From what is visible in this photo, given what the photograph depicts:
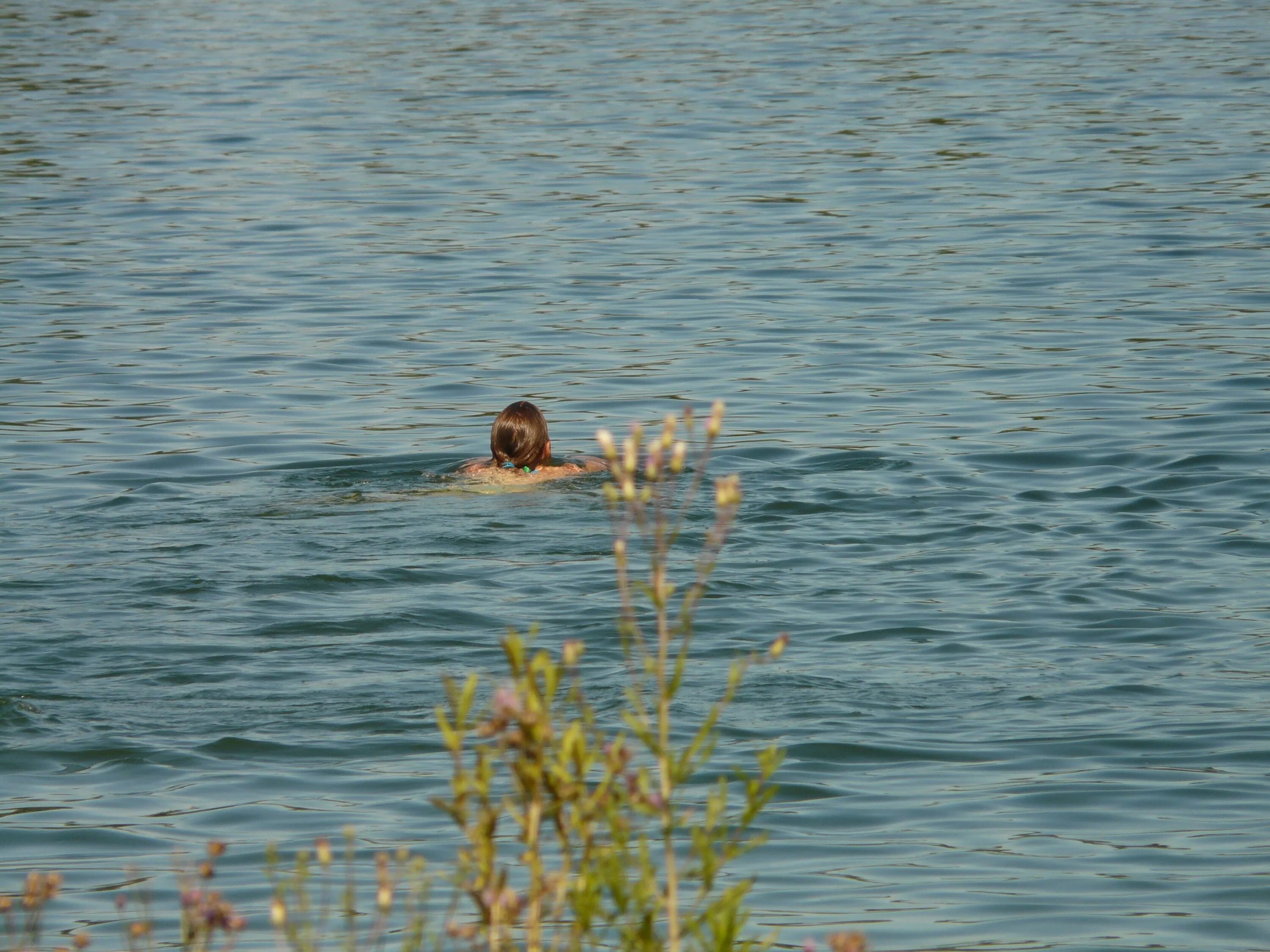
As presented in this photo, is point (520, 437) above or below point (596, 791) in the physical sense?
below

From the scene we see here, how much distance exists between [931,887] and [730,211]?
14.9 meters

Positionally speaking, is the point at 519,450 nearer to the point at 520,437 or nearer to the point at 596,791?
the point at 520,437

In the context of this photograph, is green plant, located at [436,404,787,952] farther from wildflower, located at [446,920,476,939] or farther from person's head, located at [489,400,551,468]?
person's head, located at [489,400,551,468]

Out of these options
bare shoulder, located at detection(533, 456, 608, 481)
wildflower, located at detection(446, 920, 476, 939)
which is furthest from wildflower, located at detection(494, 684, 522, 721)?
bare shoulder, located at detection(533, 456, 608, 481)

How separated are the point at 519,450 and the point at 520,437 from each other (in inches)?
3.4

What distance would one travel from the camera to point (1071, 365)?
13.8m

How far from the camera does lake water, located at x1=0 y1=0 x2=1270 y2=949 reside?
6.68m

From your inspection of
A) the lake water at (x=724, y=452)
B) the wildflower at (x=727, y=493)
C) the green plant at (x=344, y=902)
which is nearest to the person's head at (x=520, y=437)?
the lake water at (x=724, y=452)

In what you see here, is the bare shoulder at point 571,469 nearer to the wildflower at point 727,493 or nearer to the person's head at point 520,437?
the person's head at point 520,437

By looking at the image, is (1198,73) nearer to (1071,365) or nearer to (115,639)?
(1071,365)

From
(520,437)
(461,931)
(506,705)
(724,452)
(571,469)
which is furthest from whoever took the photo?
(724,452)

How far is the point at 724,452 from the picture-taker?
11.9m

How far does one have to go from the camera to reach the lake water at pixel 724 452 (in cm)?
668

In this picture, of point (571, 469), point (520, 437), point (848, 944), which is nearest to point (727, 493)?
point (848, 944)
